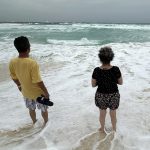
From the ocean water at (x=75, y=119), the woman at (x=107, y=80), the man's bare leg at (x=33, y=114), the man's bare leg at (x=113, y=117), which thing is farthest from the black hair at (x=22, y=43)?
the man's bare leg at (x=113, y=117)

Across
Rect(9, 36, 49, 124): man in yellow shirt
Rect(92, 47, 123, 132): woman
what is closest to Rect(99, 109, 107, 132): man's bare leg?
Rect(92, 47, 123, 132): woman

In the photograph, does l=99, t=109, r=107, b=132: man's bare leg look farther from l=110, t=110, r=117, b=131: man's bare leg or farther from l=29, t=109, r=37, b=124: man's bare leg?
l=29, t=109, r=37, b=124: man's bare leg

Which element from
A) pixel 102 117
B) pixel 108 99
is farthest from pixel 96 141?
pixel 108 99

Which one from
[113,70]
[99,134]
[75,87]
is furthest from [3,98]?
[113,70]

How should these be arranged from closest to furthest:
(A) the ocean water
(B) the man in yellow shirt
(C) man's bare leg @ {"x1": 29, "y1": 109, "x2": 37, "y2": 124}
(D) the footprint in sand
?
(B) the man in yellow shirt < (D) the footprint in sand < (A) the ocean water < (C) man's bare leg @ {"x1": 29, "y1": 109, "x2": 37, "y2": 124}

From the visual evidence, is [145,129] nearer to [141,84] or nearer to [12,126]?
[12,126]

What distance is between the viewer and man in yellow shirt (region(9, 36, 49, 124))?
4.02 meters

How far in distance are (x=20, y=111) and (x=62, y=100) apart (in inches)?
39.6

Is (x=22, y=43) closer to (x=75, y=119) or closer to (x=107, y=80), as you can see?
(x=107, y=80)

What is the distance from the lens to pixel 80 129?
4770 mm

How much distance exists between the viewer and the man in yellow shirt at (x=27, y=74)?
4.02 meters

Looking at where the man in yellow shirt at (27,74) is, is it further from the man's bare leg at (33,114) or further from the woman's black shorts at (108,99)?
the woman's black shorts at (108,99)

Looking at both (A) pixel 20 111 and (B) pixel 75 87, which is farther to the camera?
(B) pixel 75 87

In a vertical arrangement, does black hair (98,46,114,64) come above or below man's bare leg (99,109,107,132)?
above
